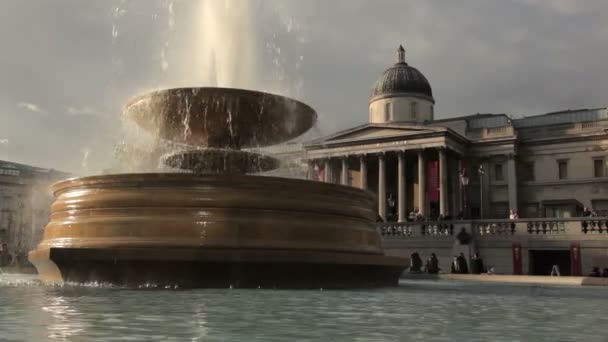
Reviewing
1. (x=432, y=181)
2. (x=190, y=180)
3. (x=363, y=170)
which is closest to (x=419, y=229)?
(x=432, y=181)

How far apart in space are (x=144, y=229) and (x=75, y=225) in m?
1.25

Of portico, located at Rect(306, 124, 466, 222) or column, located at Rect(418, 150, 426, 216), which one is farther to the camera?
column, located at Rect(418, 150, 426, 216)

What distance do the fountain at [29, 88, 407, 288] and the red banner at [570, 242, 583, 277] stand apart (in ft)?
61.3

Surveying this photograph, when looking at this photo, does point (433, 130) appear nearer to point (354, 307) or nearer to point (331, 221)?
point (331, 221)

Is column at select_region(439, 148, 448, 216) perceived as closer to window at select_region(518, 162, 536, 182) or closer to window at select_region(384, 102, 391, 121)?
window at select_region(518, 162, 536, 182)

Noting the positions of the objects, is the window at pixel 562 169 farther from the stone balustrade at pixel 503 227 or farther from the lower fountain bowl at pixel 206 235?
the lower fountain bowl at pixel 206 235

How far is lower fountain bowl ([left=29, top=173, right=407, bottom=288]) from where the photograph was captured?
26.9ft

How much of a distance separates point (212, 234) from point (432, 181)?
3993 cm

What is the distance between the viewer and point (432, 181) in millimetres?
47406

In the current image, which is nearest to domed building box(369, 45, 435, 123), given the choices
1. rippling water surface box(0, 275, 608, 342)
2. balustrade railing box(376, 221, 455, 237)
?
balustrade railing box(376, 221, 455, 237)

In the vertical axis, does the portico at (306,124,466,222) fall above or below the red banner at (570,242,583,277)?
above

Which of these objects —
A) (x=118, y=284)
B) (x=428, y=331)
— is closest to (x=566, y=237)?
(x=118, y=284)

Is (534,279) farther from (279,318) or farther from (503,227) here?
(279,318)

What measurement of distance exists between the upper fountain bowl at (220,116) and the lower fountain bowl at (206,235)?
238 centimetres
